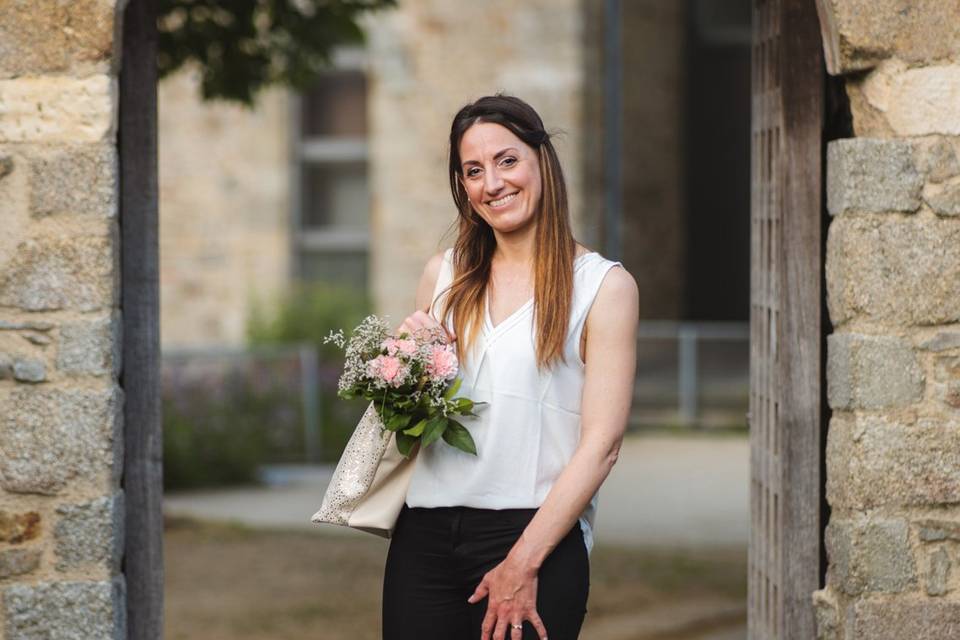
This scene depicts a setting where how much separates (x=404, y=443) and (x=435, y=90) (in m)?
9.47

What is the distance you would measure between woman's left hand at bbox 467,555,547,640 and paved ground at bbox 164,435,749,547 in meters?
5.37

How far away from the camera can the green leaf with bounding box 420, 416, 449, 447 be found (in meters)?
3.29

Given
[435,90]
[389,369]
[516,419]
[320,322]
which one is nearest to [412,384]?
[389,369]

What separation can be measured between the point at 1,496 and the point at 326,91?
947 cm

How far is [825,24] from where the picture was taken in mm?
4227

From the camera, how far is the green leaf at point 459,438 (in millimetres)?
3287

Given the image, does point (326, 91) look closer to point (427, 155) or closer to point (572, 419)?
point (427, 155)

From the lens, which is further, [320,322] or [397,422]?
[320,322]

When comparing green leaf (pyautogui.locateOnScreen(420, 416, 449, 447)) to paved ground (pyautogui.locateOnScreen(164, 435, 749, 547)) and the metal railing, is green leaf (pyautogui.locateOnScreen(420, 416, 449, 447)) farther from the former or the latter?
the metal railing

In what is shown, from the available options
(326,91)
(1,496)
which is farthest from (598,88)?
(1,496)

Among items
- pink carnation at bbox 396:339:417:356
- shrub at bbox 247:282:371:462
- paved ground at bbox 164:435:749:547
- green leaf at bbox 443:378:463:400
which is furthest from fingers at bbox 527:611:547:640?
shrub at bbox 247:282:371:462

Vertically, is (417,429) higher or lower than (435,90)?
lower

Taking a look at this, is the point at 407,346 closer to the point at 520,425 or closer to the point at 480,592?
the point at 520,425

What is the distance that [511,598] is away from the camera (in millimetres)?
3262
